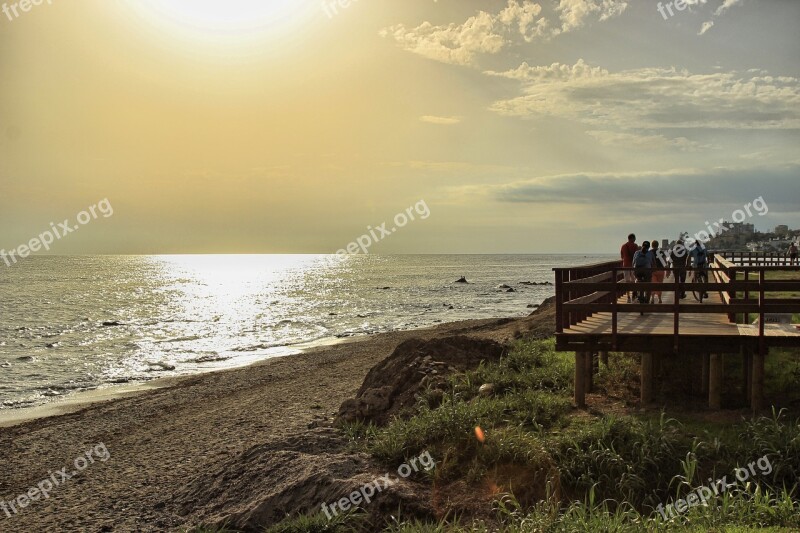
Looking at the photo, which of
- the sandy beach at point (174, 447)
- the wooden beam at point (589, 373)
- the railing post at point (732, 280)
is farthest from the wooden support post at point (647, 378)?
the sandy beach at point (174, 447)

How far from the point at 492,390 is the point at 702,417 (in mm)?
3774

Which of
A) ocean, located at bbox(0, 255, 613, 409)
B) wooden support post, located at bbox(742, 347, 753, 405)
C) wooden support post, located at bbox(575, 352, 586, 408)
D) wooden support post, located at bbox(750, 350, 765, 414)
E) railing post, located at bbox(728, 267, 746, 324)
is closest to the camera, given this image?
wooden support post, located at bbox(750, 350, 765, 414)

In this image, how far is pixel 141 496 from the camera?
10.8 meters

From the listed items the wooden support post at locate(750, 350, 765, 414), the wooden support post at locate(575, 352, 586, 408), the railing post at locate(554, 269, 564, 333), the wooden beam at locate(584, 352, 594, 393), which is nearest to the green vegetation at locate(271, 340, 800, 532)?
the wooden support post at locate(575, 352, 586, 408)

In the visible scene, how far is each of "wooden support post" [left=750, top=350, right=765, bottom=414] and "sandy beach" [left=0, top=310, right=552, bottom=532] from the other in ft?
24.3

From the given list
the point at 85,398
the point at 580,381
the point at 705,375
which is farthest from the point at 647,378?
the point at 85,398

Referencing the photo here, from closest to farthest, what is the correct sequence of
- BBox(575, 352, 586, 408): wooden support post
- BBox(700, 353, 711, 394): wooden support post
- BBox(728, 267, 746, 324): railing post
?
BBox(575, 352, 586, 408): wooden support post, BBox(700, 353, 711, 394): wooden support post, BBox(728, 267, 746, 324): railing post

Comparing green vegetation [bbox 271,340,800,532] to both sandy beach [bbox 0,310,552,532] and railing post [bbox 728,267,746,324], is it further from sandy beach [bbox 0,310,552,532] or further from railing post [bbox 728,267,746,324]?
railing post [bbox 728,267,746,324]

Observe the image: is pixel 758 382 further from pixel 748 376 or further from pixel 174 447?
pixel 174 447

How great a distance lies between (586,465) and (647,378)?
10.2 ft

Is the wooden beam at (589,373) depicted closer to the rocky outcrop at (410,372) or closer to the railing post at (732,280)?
the rocky outcrop at (410,372)

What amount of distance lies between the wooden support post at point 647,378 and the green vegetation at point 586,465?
2.14 feet

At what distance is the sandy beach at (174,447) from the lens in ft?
32.2

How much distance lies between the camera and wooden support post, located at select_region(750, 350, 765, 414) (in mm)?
10500
